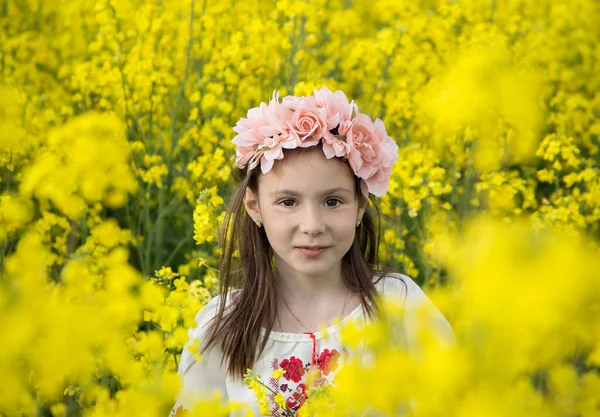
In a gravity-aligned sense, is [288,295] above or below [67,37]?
below

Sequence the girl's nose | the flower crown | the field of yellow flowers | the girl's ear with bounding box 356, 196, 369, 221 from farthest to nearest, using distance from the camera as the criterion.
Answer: the girl's ear with bounding box 356, 196, 369, 221
the flower crown
the girl's nose
the field of yellow flowers

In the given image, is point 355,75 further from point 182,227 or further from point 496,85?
point 496,85

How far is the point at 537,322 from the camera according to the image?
2.94 ft

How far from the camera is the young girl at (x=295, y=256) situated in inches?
82.9

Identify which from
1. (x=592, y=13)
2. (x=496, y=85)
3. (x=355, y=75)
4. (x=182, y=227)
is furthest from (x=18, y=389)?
(x=592, y=13)

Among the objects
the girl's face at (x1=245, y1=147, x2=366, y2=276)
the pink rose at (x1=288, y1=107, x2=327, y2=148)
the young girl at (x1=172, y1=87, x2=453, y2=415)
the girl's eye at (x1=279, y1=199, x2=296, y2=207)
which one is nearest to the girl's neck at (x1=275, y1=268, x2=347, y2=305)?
the young girl at (x1=172, y1=87, x2=453, y2=415)

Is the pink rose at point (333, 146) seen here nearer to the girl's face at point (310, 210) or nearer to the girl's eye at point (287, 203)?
the girl's face at point (310, 210)

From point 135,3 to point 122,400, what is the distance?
11.3ft

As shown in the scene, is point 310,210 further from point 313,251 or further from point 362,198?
point 362,198

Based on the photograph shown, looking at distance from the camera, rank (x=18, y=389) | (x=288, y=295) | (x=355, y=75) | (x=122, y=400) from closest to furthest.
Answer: (x=18, y=389) → (x=122, y=400) → (x=288, y=295) → (x=355, y=75)

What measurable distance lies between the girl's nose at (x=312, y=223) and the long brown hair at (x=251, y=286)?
0.59 feet

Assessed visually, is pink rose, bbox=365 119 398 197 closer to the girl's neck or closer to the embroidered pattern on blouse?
the girl's neck

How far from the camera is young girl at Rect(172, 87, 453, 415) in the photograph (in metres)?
2.11

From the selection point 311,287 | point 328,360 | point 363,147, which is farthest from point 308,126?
point 328,360
